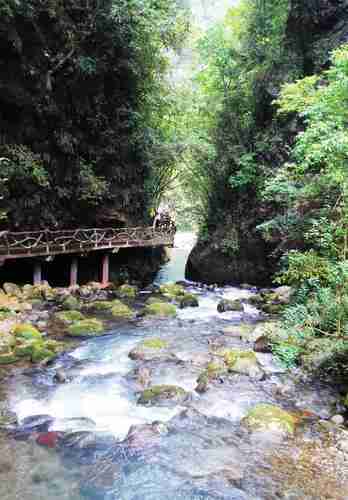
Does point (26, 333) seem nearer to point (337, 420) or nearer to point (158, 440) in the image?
point (158, 440)

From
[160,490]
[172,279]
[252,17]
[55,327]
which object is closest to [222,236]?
[172,279]

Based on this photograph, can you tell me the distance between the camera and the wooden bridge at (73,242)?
494 inches

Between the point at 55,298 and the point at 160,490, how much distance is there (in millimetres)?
9303

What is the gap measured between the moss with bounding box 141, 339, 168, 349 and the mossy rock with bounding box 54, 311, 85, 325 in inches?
107

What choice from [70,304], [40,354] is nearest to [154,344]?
[40,354]

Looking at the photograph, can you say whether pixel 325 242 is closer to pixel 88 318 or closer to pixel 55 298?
pixel 88 318

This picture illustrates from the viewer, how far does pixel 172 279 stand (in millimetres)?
20609

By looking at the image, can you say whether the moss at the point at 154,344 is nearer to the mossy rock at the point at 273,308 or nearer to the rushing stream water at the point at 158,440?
the rushing stream water at the point at 158,440

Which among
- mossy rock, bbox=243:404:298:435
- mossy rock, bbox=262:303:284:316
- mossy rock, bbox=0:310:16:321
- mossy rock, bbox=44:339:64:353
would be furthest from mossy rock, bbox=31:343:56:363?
mossy rock, bbox=262:303:284:316

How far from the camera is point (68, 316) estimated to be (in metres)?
11.0

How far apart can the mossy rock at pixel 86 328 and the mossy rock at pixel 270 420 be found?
518 cm

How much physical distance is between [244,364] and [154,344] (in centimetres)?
227

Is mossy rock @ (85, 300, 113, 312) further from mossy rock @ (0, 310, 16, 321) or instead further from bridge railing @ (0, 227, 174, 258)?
mossy rock @ (0, 310, 16, 321)

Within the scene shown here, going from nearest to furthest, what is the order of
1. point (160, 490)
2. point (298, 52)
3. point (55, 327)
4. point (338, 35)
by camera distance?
point (160, 490) → point (55, 327) → point (338, 35) → point (298, 52)
